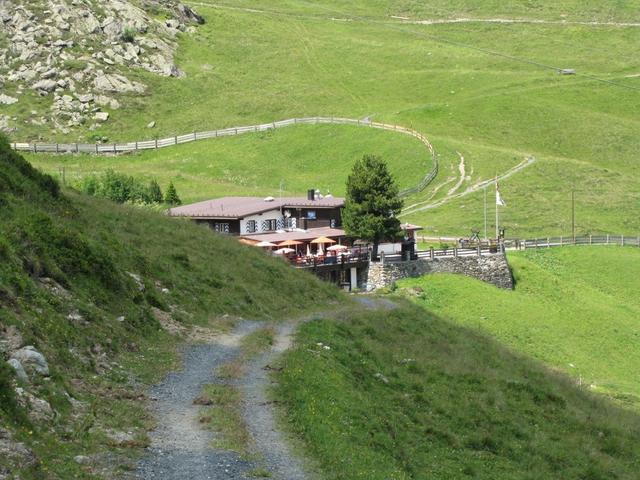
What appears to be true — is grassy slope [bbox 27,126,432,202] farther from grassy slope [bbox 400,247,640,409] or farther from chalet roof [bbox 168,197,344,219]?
grassy slope [bbox 400,247,640,409]

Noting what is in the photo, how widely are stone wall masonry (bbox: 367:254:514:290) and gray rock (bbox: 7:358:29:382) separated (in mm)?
49986

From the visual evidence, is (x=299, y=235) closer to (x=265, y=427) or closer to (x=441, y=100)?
(x=265, y=427)

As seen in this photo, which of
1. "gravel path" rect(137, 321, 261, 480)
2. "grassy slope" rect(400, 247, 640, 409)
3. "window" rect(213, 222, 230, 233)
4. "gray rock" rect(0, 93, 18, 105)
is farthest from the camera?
"gray rock" rect(0, 93, 18, 105)

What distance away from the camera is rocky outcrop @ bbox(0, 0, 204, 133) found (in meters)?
140

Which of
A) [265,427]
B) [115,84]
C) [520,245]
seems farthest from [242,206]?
[115,84]

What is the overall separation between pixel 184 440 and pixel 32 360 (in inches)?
161

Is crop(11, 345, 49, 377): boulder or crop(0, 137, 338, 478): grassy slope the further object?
crop(11, 345, 49, 377): boulder

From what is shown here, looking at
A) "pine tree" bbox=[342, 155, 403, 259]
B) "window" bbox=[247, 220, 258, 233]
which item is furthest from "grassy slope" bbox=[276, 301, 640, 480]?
"window" bbox=[247, 220, 258, 233]

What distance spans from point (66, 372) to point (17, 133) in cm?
11197

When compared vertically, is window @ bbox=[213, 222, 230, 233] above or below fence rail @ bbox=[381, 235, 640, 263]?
above

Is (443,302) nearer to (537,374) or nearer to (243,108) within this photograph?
(537,374)

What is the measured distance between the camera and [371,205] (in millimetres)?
74812

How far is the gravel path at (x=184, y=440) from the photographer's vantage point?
21.2 meters

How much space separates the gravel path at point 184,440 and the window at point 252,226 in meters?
47.1
